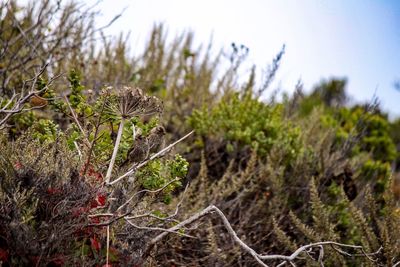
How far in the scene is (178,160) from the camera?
2359mm

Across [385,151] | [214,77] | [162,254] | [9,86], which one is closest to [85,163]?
[162,254]

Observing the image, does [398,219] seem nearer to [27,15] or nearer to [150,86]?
[150,86]

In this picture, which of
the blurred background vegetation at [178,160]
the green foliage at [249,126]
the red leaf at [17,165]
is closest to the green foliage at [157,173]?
the blurred background vegetation at [178,160]

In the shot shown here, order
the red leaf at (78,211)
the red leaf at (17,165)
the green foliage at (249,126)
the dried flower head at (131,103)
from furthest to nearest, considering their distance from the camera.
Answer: the green foliage at (249,126) < the dried flower head at (131,103) < the red leaf at (17,165) < the red leaf at (78,211)

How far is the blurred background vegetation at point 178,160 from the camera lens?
1879 millimetres

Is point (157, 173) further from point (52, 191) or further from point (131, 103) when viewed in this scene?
point (52, 191)

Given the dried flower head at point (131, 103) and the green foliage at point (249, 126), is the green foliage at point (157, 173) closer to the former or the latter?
the dried flower head at point (131, 103)

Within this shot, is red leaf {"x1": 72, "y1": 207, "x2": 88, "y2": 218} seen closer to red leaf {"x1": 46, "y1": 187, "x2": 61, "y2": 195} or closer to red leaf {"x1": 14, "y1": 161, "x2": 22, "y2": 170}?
red leaf {"x1": 46, "y1": 187, "x2": 61, "y2": 195}

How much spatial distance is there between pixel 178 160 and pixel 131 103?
0.34 m

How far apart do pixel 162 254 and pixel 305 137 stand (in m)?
2.40

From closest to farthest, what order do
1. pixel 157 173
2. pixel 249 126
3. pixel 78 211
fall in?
pixel 78 211, pixel 157 173, pixel 249 126

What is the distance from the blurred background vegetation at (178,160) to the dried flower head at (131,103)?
2.9 inches

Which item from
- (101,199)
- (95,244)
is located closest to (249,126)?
(101,199)

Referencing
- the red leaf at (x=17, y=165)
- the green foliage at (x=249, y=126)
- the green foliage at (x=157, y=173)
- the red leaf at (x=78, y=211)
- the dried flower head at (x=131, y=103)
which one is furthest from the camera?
the green foliage at (x=249, y=126)
